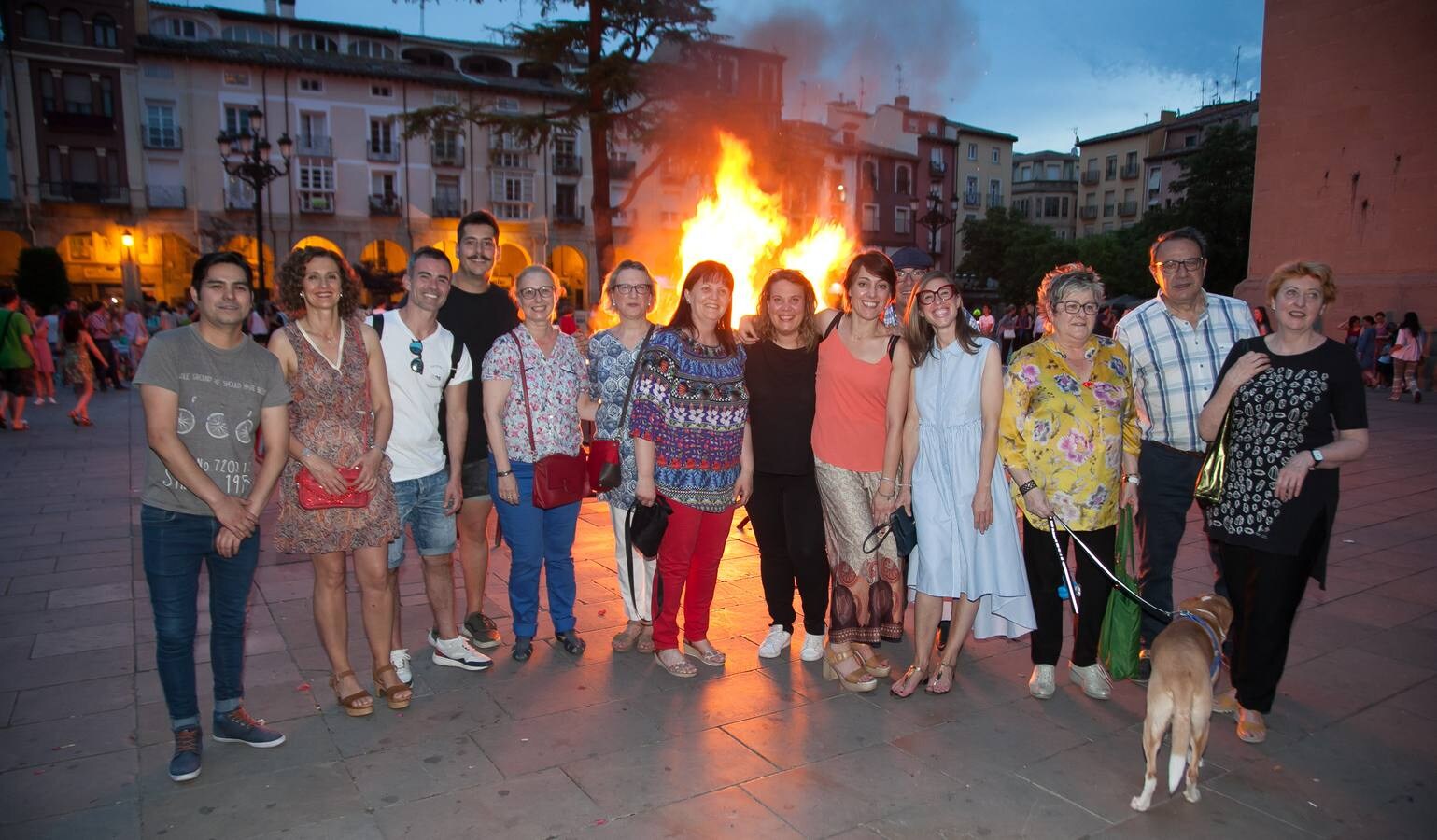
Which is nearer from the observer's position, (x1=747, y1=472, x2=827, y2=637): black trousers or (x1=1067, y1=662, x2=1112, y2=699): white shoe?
(x1=1067, y1=662, x2=1112, y2=699): white shoe

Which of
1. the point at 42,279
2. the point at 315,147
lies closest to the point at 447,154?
the point at 315,147

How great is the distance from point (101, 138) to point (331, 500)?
139ft

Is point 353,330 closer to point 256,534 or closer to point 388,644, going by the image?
point 256,534

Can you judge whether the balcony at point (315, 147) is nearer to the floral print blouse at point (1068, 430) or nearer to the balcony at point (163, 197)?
the balcony at point (163, 197)

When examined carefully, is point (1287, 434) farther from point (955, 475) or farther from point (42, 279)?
point (42, 279)

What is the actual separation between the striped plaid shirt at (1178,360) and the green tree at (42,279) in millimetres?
35491

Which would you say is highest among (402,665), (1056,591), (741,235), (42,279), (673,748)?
(741,235)

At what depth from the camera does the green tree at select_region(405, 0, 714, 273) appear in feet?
65.3

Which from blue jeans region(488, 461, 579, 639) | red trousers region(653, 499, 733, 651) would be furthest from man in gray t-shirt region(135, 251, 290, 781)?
red trousers region(653, 499, 733, 651)

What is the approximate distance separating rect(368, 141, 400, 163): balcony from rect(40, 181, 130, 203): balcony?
1000 centimetres

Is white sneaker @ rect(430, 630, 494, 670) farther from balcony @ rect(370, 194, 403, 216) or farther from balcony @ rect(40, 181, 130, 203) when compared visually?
balcony @ rect(40, 181, 130, 203)

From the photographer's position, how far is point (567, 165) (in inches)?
1699

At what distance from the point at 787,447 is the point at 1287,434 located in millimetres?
2169

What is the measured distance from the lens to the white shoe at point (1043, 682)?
409 cm
